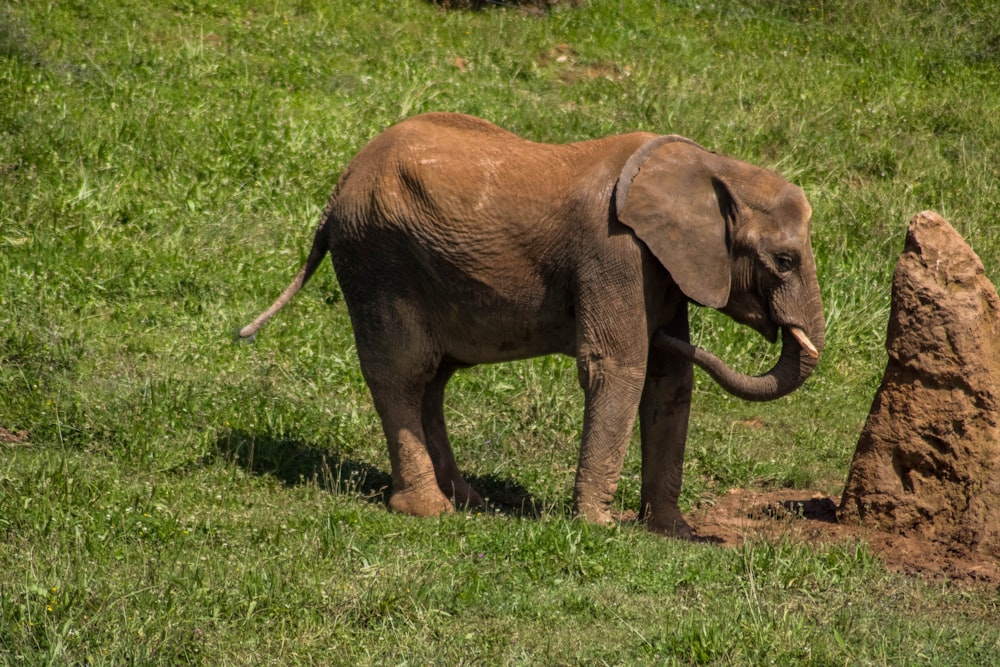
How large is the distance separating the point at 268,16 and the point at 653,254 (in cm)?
982

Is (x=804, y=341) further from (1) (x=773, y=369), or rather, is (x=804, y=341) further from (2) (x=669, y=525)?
(2) (x=669, y=525)

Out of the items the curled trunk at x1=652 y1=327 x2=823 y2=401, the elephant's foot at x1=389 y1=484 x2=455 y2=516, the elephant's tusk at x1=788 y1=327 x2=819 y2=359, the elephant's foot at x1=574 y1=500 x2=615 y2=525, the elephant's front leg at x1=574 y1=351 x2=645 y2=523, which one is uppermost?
the elephant's tusk at x1=788 y1=327 x2=819 y2=359

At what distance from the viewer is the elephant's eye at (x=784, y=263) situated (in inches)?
320

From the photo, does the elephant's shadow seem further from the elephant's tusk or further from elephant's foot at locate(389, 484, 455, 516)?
the elephant's tusk

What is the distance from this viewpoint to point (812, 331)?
8.29 m

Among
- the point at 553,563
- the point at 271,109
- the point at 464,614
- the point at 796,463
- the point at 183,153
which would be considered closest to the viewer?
the point at 464,614

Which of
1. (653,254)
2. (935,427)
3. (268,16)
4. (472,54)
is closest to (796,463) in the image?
(935,427)

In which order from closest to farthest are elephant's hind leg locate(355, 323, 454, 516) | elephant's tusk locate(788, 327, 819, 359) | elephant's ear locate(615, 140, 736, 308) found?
elephant's ear locate(615, 140, 736, 308)
elephant's tusk locate(788, 327, 819, 359)
elephant's hind leg locate(355, 323, 454, 516)

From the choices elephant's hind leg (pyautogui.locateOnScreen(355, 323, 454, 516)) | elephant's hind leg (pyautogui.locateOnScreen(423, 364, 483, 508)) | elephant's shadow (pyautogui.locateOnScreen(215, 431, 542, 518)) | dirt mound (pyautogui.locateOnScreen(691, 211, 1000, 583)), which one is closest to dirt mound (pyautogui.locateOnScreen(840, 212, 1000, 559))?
dirt mound (pyautogui.locateOnScreen(691, 211, 1000, 583))

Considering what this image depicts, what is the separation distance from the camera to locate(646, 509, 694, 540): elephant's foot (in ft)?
28.7

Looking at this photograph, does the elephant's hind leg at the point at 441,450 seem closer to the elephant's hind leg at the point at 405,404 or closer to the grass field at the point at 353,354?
the elephant's hind leg at the point at 405,404

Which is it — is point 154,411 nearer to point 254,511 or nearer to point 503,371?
point 254,511

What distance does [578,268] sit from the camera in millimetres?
8055

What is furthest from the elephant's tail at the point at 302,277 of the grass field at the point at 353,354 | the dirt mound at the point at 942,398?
the dirt mound at the point at 942,398
